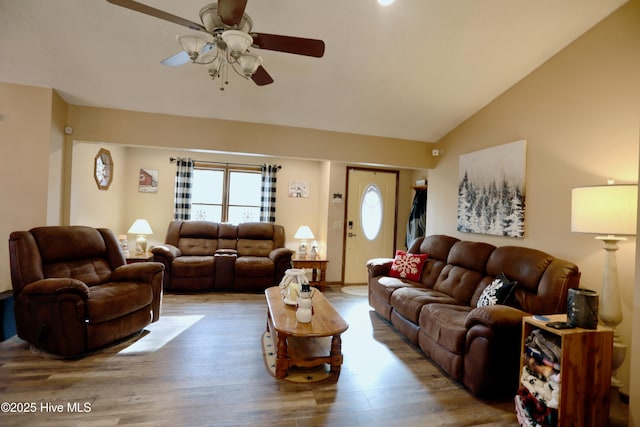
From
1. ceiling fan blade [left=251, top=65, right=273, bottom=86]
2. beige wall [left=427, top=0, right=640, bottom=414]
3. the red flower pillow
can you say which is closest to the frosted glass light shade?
ceiling fan blade [left=251, top=65, right=273, bottom=86]

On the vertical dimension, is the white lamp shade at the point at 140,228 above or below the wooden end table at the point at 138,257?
above

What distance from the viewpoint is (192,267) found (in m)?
4.56

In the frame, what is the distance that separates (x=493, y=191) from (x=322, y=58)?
2319 millimetres

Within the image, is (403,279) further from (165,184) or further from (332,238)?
(165,184)

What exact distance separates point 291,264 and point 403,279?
6.11 ft

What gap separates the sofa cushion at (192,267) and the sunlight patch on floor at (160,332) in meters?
1.08

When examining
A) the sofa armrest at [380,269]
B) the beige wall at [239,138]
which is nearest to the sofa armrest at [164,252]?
the beige wall at [239,138]

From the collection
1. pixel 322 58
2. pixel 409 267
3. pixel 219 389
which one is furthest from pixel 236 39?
pixel 409 267

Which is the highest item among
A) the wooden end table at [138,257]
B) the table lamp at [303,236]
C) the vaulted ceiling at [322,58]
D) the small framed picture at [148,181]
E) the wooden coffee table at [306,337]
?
the vaulted ceiling at [322,58]

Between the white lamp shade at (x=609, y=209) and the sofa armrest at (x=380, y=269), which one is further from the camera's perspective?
the sofa armrest at (x=380, y=269)

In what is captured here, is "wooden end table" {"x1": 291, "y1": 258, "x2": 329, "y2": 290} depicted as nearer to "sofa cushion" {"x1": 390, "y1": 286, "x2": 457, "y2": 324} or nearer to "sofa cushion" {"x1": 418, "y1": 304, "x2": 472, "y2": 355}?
"sofa cushion" {"x1": 390, "y1": 286, "x2": 457, "y2": 324}

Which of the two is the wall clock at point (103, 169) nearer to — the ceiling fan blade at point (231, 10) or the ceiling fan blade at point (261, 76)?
the ceiling fan blade at point (261, 76)

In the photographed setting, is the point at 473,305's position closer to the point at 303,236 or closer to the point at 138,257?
the point at 303,236

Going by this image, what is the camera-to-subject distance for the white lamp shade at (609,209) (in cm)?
196
